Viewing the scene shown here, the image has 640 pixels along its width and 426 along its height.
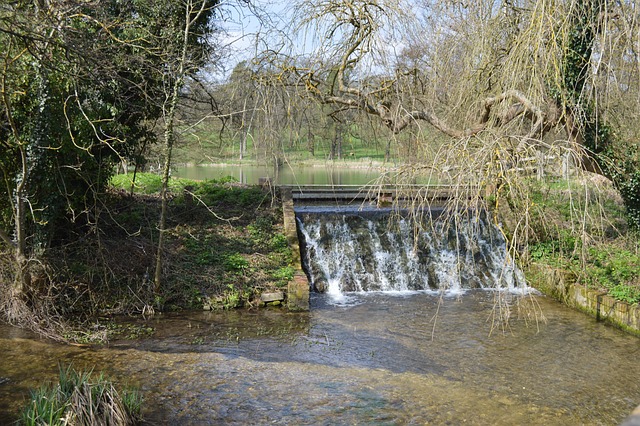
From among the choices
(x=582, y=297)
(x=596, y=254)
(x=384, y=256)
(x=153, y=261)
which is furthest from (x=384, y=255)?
(x=153, y=261)

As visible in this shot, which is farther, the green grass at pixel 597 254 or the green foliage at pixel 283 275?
the green foliage at pixel 283 275

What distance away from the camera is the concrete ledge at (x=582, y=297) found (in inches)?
323

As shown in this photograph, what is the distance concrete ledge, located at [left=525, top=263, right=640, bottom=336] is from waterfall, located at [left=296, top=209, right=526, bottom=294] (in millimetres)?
435

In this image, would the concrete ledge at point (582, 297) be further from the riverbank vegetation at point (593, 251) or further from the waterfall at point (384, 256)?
the waterfall at point (384, 256)

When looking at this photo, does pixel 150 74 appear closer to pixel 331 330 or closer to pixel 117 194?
pixel 117 194

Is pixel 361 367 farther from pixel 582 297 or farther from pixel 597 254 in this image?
pixel 597 254

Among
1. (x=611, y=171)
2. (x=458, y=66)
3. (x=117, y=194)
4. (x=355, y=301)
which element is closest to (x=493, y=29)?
(x=458, y=66)

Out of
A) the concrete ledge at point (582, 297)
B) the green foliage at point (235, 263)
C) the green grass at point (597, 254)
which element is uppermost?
the green grass at point (597, 254)

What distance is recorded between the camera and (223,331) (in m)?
8.04

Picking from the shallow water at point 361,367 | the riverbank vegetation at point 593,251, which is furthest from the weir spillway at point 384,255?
the shallow water at point 361,367

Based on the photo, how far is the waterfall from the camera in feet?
35.7

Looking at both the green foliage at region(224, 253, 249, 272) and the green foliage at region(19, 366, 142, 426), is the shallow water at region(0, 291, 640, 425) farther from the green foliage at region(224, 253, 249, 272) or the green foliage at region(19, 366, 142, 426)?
the green foliage at region(224, 253, 249, 272)

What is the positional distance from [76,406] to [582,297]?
311 inches

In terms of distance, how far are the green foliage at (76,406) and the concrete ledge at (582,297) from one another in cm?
698
